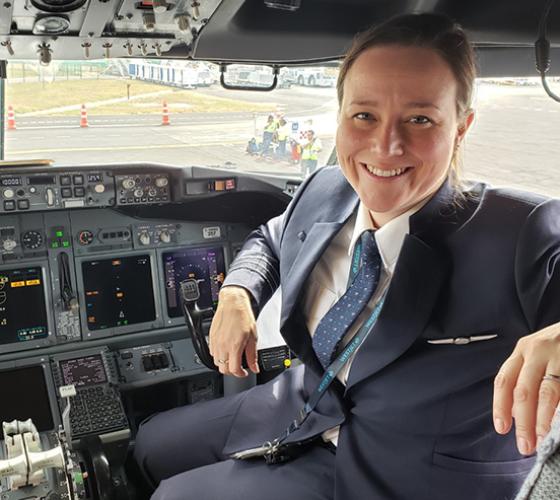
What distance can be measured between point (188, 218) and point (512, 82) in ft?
5.27

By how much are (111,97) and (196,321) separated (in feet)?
3.81

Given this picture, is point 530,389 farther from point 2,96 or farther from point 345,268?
point 2,96

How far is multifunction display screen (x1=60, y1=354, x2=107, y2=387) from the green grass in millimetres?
1145

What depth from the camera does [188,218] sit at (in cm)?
300

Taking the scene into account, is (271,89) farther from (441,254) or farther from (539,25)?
(441,254)

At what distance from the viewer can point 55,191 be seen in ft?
8.63

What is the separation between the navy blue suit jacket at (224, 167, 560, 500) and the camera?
4.01 feet

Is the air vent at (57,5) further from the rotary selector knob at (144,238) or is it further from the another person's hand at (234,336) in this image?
the rotary selector knob at (144,238)

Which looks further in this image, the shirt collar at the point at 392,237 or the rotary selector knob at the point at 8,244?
the rotary selector knob at the point at 8,244

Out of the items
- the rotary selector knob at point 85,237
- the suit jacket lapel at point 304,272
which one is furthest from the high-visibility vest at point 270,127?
the suit jacket lapel at point 304,272

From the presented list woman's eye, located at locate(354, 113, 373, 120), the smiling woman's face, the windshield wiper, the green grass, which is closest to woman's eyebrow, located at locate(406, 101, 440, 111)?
the smiling woman's face

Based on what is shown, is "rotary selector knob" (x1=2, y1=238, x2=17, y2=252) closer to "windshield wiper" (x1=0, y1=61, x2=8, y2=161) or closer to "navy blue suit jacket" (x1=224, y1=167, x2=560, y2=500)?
"windshield wiper" (x1=0, y1=61, x2=8, y2=161)

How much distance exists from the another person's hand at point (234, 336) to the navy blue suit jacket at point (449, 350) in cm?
25

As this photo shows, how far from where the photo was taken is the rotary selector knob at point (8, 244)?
266cm
